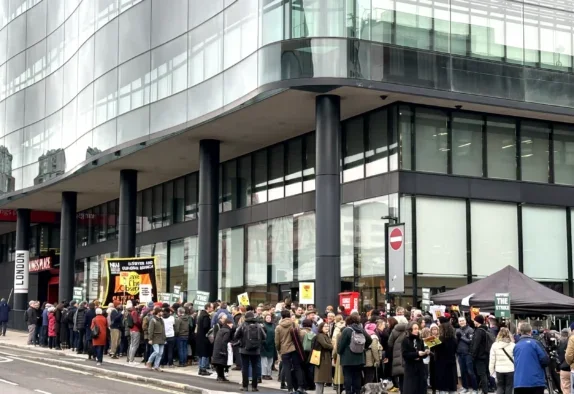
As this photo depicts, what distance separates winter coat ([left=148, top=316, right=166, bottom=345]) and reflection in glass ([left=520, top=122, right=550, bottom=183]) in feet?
49.1

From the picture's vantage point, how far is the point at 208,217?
35.9m

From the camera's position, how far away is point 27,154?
50.0 meters

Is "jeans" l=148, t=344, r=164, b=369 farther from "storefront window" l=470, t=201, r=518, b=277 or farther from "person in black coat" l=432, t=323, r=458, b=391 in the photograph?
"storefront window" l=470, t=201, r=518, b=277

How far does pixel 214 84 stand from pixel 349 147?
17.9 ft

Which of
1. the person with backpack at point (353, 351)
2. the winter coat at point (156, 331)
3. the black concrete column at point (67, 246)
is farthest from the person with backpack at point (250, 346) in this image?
the black concrete column at point (67, 246)

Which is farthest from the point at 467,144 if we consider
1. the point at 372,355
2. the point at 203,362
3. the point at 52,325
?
the point at 52,325

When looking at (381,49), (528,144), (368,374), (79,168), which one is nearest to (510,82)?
(528,144)

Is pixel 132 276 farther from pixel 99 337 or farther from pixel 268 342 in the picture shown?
pixel 268 342

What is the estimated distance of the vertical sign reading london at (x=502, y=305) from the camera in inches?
803

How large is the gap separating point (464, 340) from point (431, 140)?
11.7 metres

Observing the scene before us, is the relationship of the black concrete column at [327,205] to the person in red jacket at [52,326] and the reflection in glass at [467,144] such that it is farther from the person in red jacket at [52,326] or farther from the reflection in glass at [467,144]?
the person in red jacket at [52,326]

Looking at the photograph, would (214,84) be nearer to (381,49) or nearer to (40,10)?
(381,49)

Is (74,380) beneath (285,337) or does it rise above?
beneath

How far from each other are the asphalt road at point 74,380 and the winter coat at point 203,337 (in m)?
0.75
